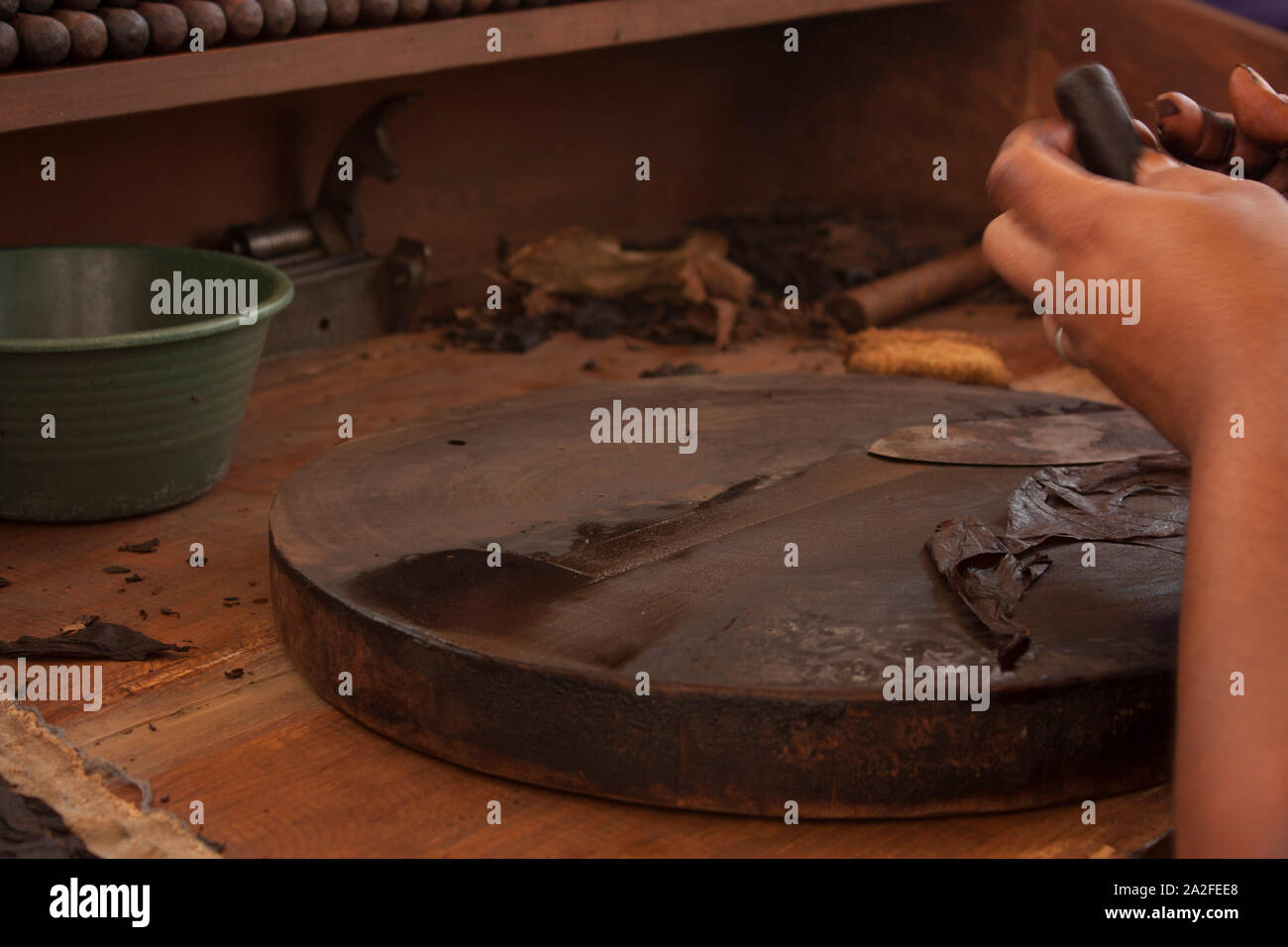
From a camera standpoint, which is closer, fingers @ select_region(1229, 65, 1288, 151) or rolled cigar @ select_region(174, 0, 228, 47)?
fingers @ select_region(1229, 65, 1288, 151)

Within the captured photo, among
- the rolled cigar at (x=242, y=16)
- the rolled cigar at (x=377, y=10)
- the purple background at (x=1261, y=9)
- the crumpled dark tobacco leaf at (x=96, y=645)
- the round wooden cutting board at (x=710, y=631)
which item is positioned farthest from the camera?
the purple background at (x=1261, y=9)

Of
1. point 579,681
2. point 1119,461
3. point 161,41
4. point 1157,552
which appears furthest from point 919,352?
point 579,681

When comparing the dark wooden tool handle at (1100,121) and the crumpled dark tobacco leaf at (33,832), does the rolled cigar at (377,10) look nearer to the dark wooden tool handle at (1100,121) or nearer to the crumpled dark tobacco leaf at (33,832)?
the dark wooden tool handle at (1100,121)

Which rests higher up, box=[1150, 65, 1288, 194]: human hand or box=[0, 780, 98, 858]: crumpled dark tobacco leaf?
box=[1150, 65, 1288, 194]: human hand

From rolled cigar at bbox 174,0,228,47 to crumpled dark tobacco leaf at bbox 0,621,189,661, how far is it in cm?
107

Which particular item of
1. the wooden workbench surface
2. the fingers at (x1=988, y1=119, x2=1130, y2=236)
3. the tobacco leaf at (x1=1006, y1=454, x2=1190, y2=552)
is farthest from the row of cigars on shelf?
the tobacco leaf at (x1=1006, y1=454, x2=1190, y2=552)

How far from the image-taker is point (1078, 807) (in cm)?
137

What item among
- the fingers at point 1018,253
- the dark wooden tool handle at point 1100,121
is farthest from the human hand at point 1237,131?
the fingers at point 1018,253

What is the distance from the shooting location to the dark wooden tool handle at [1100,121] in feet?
4.75

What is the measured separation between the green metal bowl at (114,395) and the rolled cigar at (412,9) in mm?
625

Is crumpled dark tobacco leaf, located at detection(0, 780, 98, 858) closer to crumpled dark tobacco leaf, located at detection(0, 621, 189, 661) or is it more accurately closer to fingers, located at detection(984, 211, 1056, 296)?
crumpled dark tobacco leaf, located at detection(0, 621, 189, 661)

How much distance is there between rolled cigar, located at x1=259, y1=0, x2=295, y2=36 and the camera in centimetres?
239

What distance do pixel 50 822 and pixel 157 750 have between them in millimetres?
164

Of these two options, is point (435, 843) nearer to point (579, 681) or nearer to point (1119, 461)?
point (579, 681)
